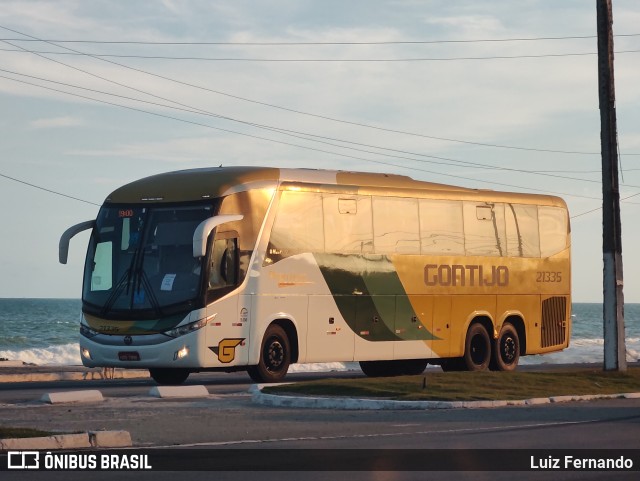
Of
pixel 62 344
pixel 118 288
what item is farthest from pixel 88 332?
pixel 62 344

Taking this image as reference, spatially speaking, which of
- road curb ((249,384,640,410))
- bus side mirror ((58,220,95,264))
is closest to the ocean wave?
bus side mirror ((58,220,95,264))

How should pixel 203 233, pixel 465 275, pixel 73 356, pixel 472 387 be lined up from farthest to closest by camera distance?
pixel 73 356 < pixel 465 275 < pixel 203 233 < pixel 472 387

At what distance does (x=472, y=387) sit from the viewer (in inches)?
937

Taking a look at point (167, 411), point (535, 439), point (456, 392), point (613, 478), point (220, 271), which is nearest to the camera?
point (613, 478)

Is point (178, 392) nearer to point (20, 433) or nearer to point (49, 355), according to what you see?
point (20, 433)

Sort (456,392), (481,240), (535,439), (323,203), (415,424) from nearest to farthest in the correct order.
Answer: (535,439) → (415,424) → (456,392) → (323,203) → (481,240)

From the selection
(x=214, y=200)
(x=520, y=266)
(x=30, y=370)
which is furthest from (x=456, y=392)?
(x=30, y=370)

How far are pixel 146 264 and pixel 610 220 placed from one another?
31.1 feet

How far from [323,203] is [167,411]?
9.70 m

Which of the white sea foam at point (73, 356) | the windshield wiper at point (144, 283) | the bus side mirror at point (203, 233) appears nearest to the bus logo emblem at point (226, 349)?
the windshield wiper at point (144, 283)

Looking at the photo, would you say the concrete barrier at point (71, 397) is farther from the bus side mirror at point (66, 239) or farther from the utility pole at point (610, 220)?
the utility pole at point (610, 220)

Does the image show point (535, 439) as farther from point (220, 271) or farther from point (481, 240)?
point (481, 240)

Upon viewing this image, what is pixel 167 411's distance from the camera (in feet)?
66.7

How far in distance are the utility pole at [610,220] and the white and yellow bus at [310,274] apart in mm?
4476
